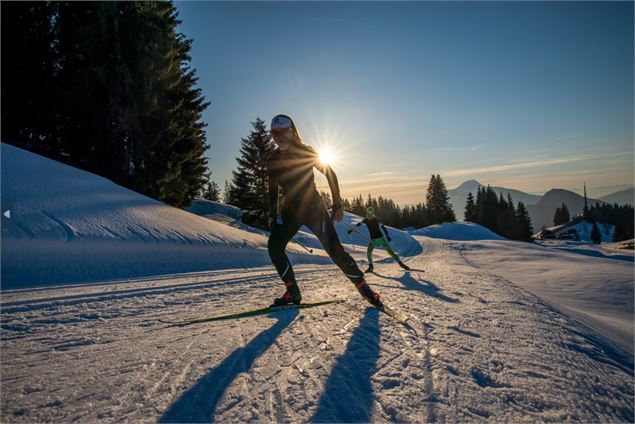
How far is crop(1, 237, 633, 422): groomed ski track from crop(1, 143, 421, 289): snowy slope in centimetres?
248

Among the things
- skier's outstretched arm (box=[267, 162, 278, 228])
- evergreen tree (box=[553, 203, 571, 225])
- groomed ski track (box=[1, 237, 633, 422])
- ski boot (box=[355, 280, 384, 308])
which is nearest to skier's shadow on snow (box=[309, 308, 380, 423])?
groomed ski track (box=[1, 237, 633, 422])

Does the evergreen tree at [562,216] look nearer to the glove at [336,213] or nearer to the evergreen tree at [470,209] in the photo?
the evergreen tree at [470,209]

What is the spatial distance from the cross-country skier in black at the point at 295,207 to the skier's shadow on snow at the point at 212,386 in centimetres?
123

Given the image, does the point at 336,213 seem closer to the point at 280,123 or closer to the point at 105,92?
the point at 280,123

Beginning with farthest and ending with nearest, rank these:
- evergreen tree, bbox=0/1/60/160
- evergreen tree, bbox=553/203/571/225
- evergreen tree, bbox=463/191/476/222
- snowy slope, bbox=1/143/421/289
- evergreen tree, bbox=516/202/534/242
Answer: evergreen tree, bbox=553/203/571/225, evergreen tree, bbox=463/191/476/222, evergreen tree, bbox=516/202/534/242, evergreen tree, bbox=0/1/60/160, snowy slope, bbox=1/143/421/289

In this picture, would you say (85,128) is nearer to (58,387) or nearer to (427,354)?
(58,387)

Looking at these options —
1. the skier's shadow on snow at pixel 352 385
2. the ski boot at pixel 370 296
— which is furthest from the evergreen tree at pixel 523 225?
the skier's shadow on snow at pixel 352 385

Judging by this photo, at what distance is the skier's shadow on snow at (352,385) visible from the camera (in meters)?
1.48

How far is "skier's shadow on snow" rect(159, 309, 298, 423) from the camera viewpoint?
147 cm

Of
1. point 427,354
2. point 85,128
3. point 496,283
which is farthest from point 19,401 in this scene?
point 85,128

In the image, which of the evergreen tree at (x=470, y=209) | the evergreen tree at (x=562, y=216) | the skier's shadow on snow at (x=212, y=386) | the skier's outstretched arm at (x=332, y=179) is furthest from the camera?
the evergreen tree at (x=562, y=216)

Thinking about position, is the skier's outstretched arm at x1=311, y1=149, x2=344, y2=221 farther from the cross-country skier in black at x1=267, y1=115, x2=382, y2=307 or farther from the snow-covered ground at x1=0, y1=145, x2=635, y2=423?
the snow-covered ground at x1=0, y1=145, x2=635, y2=423

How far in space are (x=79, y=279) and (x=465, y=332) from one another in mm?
6155

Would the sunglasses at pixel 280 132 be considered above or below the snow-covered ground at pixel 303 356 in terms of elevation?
above
